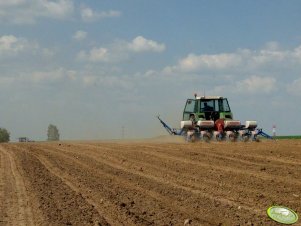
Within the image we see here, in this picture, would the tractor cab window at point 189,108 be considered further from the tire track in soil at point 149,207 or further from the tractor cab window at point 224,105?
the tire track in soil at point 149,207

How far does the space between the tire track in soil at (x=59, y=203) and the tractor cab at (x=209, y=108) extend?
576 inches

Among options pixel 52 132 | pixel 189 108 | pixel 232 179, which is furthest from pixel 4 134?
pixel 232 179

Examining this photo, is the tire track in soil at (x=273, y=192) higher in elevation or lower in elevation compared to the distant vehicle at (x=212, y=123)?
lower

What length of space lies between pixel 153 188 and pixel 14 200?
2.83 m

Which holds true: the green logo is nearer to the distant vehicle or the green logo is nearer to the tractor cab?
the distant vehicle

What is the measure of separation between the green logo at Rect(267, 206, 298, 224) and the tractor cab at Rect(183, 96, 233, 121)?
61.4 ft

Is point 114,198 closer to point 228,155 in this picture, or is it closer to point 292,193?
point 292,193

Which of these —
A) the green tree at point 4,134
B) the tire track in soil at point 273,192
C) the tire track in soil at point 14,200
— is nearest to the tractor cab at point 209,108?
the tire track in soil at point 14,200

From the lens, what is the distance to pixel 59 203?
892 cm

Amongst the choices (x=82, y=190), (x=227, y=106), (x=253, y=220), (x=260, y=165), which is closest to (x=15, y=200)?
(x=82, y=190)

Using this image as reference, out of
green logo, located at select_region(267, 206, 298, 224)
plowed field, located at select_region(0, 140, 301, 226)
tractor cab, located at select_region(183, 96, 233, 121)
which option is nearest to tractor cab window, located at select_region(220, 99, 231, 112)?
tractor cab, located at select_region(183, 96, 233, 121)

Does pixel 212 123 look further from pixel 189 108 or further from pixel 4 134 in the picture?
pixel 4 134

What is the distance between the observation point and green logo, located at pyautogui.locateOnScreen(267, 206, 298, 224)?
7.55 metres

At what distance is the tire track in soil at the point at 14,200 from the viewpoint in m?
7.77
